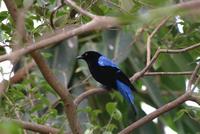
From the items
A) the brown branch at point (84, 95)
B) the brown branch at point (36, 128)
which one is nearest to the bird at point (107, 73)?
the brown branch at point (84, 95)

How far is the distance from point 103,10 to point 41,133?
0.92m

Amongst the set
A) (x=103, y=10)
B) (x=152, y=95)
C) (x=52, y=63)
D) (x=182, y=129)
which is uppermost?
(x=103, y=10)

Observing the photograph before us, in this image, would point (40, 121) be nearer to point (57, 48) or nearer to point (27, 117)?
point (27, 117)

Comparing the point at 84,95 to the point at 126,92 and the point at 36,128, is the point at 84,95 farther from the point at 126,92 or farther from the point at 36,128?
the point at 126,92

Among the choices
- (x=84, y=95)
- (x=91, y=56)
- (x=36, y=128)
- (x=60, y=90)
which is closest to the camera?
(x=60, y=90)

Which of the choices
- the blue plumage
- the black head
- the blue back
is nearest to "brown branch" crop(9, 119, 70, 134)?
the blue back

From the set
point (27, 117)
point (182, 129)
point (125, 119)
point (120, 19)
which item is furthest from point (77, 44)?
point (120, 19)

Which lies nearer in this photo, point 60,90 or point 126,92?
point 60,90

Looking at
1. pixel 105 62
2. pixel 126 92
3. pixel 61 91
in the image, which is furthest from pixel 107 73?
pixel 61 91

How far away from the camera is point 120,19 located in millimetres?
1088

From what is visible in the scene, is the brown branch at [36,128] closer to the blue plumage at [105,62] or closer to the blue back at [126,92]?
the blue back at [126,92]

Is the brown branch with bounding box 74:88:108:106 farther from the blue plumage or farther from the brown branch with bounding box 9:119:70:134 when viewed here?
the blue plumage

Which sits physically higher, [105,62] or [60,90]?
[60,90]

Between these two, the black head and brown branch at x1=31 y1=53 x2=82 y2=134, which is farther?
the black head
